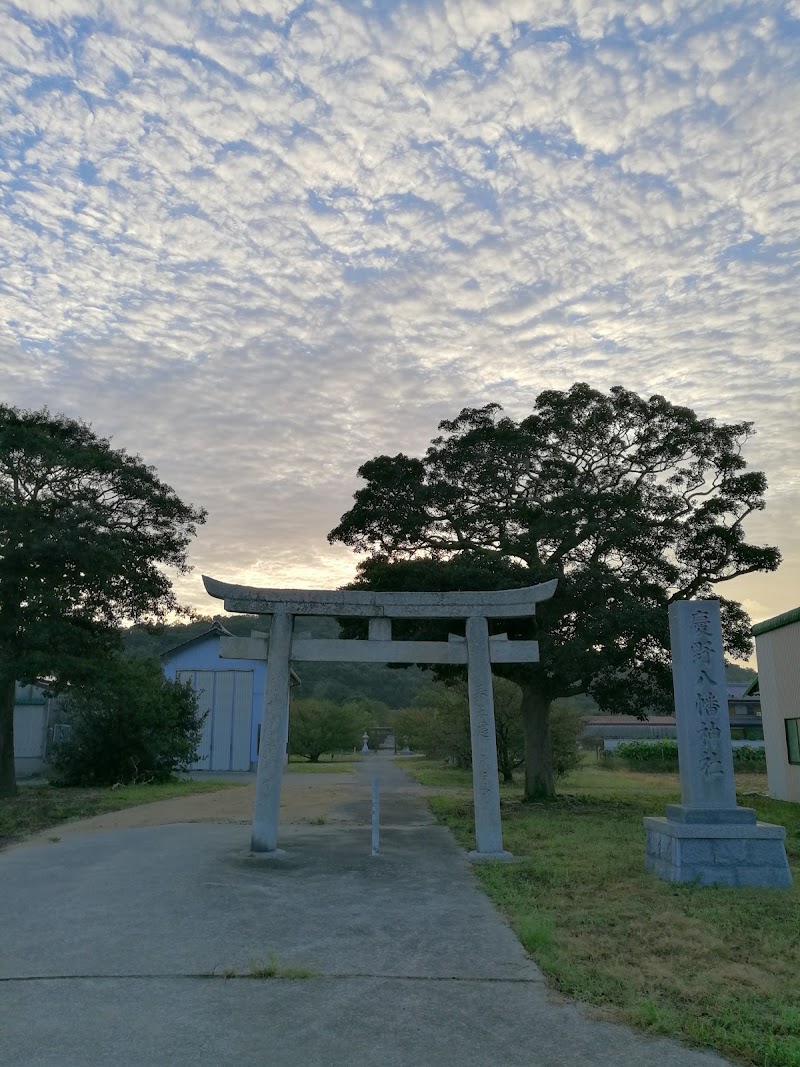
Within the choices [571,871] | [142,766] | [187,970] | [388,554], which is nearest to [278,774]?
[571,871]

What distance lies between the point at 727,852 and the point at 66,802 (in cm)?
1511

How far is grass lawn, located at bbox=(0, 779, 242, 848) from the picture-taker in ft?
47.0

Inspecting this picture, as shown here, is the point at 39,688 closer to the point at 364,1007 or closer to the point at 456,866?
the point at 456,866

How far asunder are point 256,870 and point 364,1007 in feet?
17.1

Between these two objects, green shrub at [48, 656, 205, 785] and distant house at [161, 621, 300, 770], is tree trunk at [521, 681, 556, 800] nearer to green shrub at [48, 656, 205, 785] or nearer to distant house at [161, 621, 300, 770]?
green shrub at [48, 656, 205, 785]

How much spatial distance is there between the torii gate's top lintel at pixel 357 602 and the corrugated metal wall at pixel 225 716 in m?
22.9

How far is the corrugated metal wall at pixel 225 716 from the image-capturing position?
3403 centimetres

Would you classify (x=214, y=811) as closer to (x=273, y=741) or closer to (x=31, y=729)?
(x=273, y=741)

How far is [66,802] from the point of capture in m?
18.4

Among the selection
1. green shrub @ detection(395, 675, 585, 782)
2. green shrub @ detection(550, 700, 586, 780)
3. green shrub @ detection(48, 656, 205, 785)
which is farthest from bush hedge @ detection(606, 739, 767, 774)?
green shrub @ detection(48, 656, 205, 785)

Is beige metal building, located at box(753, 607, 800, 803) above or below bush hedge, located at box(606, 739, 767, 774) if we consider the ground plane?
above

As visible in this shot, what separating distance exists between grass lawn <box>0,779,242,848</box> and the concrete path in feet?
16.1

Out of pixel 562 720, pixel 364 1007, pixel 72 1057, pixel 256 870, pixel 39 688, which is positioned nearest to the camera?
pixel 72 1057

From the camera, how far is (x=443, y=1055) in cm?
415
